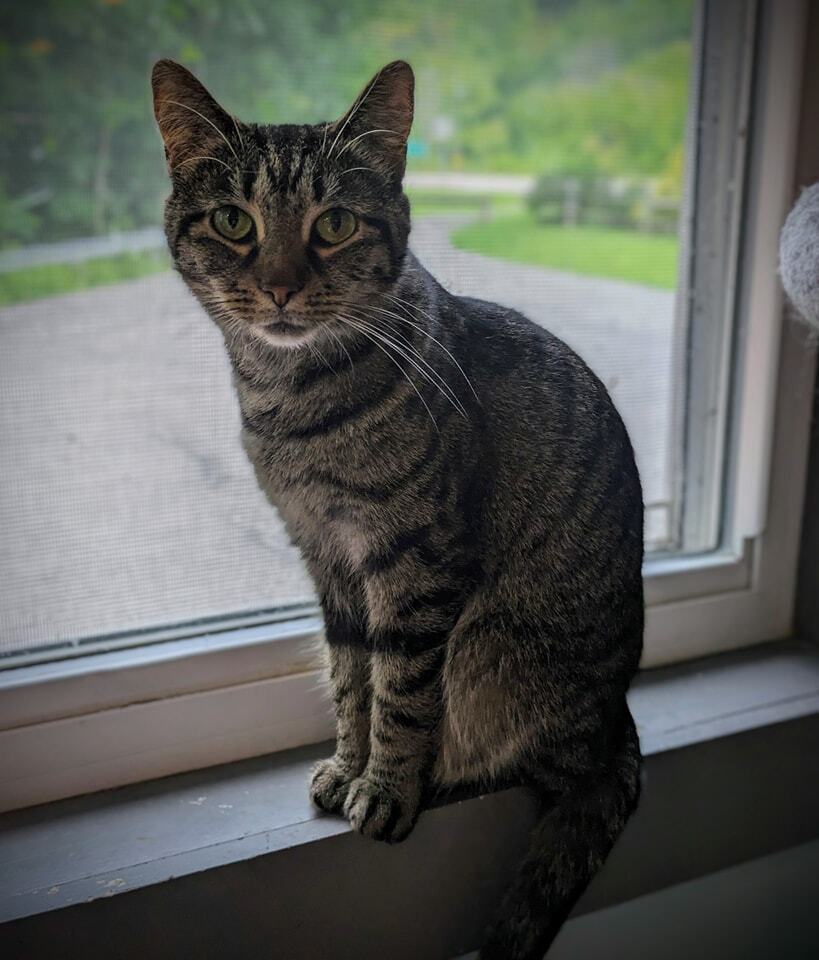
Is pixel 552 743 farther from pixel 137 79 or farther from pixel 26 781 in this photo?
pixel 137 79

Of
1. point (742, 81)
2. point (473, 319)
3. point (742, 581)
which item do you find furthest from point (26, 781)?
point (742, 81)

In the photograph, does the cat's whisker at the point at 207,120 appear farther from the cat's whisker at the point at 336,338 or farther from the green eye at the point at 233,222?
the cat's whisker at the point at 336,338

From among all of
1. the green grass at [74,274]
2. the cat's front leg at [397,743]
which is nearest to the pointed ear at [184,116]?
the green grass at [74,274]

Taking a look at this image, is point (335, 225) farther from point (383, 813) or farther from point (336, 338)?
point (383, 813)

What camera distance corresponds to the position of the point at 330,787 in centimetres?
94

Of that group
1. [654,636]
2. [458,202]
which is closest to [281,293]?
[458,202]

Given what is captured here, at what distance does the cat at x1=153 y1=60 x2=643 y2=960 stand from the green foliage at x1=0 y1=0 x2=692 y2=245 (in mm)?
190

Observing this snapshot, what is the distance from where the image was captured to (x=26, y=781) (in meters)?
0.96

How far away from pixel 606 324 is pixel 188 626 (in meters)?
0.68

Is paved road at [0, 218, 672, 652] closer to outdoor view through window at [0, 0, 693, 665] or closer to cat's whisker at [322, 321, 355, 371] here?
outdoor view through window at [0, 0, 693, 665]

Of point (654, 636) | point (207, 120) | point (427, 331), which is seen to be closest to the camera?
point (207, 120)

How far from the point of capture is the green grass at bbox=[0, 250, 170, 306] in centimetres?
93

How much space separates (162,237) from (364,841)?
684mm

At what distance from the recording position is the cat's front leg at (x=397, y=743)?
865mm
